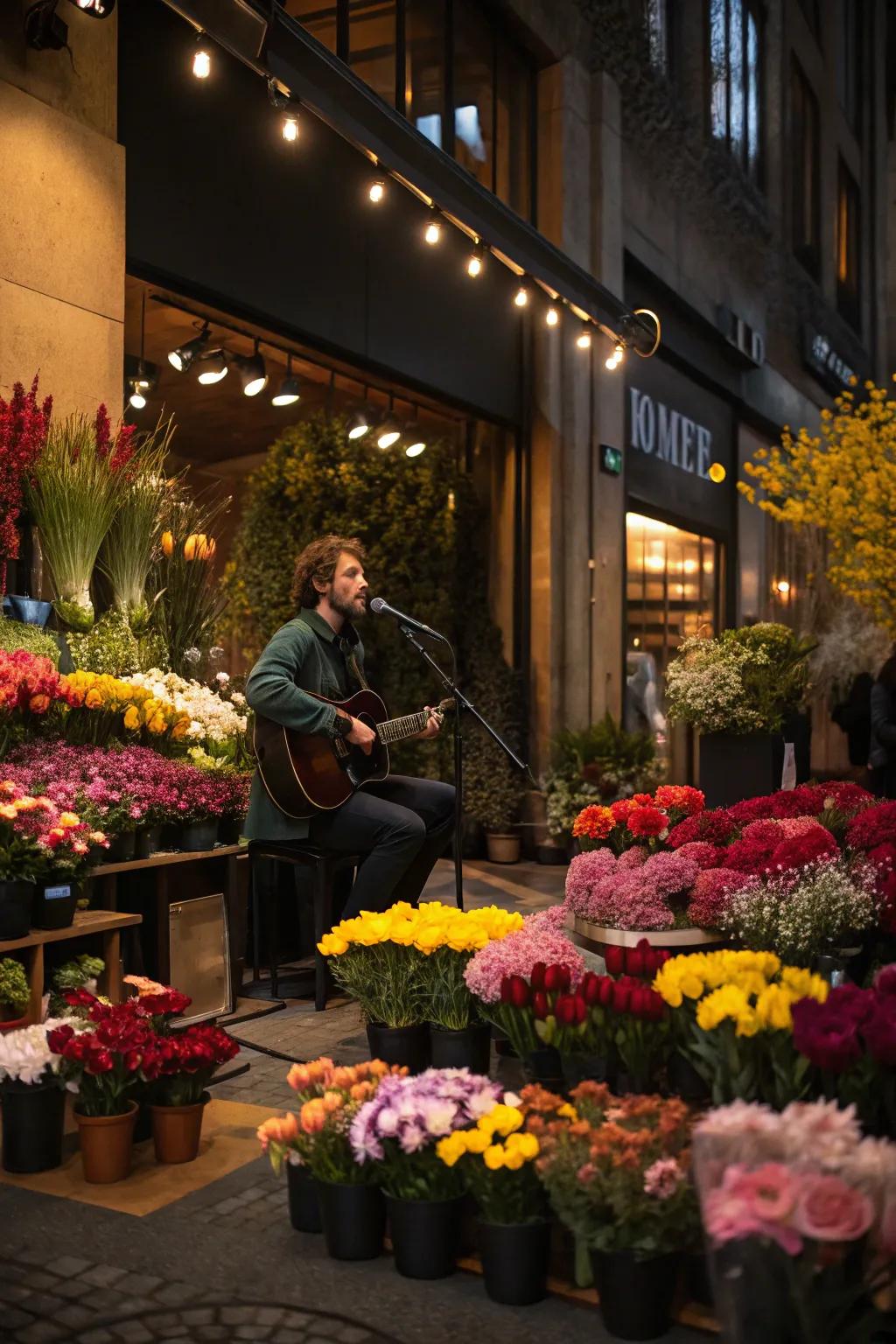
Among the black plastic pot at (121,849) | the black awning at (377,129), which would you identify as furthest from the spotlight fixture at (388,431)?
the black plastic pot at (121,849)

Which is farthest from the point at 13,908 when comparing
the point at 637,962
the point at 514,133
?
the point at 514,133

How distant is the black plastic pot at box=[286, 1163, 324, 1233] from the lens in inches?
122

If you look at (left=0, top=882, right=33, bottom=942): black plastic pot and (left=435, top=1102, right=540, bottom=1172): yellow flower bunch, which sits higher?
(left=0, top=882, right=33, bottom=942): black plastic pot

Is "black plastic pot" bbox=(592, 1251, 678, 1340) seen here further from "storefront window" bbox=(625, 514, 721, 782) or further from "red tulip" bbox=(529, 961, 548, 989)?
"storefront window" bbox=(625, 514, 721, 782)

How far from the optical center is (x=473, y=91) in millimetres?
10297

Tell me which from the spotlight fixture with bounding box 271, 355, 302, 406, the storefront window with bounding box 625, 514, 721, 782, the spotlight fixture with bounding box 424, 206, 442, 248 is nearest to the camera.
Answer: the spotlight fixture with bounding box 424, 206, 442, 248

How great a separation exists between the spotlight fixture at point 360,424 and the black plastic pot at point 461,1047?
247 inches

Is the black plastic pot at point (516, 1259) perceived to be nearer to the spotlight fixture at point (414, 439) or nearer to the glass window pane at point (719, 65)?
the spotlight fixture at point (414, 439)

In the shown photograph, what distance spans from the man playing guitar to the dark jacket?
3825 millimetres

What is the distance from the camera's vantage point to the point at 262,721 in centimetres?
550

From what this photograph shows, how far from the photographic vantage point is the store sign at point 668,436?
12.6m

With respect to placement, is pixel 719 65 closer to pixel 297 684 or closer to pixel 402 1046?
pixel 297 684

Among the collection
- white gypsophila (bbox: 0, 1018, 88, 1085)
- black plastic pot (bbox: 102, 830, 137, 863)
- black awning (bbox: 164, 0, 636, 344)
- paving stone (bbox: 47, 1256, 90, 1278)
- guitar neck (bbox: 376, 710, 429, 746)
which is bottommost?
paving stone (bbox: 47, 1256, 90, 1278)

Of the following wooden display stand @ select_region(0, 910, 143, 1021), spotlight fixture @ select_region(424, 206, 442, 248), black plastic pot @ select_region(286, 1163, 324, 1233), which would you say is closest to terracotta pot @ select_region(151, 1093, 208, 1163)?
black plastic pot @ select_region(286, 1163, 324, 1233)
